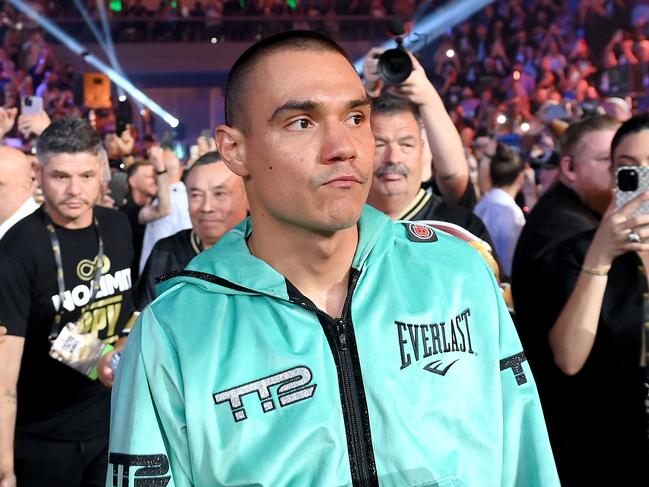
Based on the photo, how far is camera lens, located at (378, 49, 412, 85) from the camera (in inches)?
120

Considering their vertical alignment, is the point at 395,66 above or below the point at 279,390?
above

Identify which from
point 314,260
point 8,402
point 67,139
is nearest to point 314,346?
point 314,260

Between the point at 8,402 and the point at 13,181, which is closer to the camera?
the point at 8,402

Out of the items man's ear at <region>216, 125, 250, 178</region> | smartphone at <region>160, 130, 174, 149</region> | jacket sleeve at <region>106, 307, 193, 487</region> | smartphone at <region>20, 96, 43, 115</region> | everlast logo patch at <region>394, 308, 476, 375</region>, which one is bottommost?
jacket sleeve at <region>106, 307, 193, 487</region>

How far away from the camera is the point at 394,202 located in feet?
9.84

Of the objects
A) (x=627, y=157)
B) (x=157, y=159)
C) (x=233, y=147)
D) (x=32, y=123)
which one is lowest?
(x=233, y=147)

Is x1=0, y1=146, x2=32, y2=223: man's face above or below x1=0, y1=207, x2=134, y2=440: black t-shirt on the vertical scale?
above

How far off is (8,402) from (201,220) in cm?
95

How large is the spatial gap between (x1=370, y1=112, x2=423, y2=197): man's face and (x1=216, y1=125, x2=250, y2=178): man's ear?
4.45ft

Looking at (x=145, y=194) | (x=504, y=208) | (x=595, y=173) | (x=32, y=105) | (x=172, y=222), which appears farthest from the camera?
(x=145, y=194)

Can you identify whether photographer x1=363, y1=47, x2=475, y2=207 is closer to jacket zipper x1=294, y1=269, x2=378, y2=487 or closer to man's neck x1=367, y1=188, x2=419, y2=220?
man's neck x1=367, y1=188, x2=419, y2=220

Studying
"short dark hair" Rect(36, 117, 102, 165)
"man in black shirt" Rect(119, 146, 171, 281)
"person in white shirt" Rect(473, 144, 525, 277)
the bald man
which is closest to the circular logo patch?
"short dark hair" Rect(36, 117, 102, 165)

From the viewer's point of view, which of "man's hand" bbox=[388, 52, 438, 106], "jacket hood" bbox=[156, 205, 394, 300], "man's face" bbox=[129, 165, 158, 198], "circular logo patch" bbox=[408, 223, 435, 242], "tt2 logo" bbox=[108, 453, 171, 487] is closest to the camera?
"tt2 logo" bbox=[108, 453, 171, 487]

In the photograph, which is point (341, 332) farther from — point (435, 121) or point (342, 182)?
point (435, 121)
